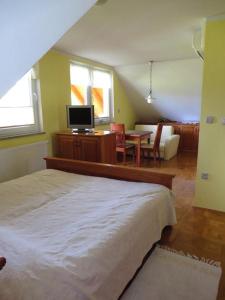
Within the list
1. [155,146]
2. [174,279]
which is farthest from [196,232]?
[155,146]

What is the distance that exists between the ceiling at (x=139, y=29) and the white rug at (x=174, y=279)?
2444 mm

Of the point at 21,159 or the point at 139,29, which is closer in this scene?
the point at 139,29

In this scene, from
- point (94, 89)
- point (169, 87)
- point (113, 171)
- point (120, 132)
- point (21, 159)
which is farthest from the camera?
point (169, 87)

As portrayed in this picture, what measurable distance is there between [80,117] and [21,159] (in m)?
1.27

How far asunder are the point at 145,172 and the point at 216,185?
1150mm

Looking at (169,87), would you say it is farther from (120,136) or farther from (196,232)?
(196,232)

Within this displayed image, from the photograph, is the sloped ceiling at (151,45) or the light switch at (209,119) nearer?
the sloped ceiling at (151,45)

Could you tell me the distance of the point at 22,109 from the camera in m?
3.47

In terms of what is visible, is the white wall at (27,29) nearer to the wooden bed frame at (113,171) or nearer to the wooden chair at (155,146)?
the wooden bed frame at (113,171)

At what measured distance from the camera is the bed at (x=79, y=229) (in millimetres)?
1063

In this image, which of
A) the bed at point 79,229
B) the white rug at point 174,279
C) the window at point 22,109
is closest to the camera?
the bed at point 79,229

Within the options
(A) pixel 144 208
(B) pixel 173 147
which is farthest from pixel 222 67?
(B) pixel 173 147

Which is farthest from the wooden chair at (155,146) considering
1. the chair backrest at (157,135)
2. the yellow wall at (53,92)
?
the yellow wall at (53,92)

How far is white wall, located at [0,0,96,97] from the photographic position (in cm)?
62
